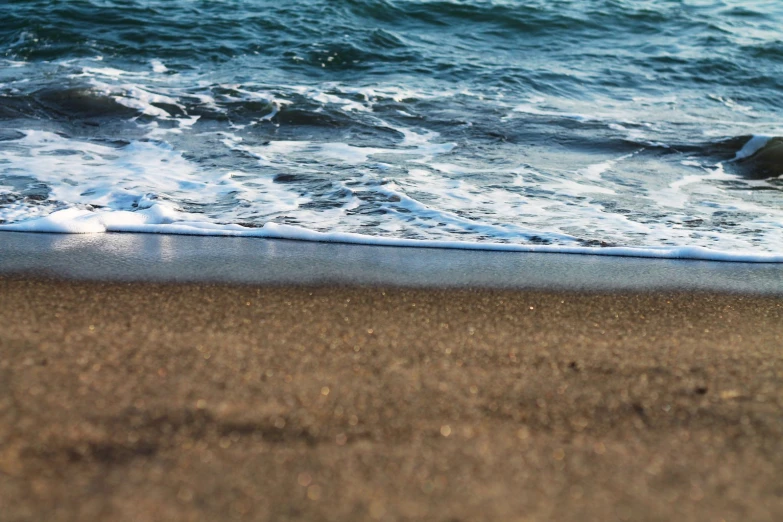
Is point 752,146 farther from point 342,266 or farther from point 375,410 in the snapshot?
point 375,410

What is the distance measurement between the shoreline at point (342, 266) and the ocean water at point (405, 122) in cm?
11

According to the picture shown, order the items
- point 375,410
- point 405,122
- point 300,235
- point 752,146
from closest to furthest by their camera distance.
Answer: point 375,410 < point 300,235 < point 752,146 < point 405,122

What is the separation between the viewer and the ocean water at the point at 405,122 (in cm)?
363

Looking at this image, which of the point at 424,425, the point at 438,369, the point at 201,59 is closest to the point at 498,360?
the point at 438,369

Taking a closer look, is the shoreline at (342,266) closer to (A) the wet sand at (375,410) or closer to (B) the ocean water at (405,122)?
(B) the ocean water at (405,122)

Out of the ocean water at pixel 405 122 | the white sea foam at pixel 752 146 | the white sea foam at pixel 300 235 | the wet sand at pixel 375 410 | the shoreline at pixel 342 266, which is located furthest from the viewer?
the white sea foam at pixel 752 146

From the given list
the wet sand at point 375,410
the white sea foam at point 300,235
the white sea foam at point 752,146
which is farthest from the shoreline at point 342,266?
the white sea foam at point 752,146

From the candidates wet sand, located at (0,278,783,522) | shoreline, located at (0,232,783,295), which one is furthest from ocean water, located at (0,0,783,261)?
wet sand, located at (0,278,783,522)

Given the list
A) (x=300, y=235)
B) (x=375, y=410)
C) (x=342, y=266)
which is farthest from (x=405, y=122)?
(x=375, y=410)

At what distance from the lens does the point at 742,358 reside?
2125 millimetres

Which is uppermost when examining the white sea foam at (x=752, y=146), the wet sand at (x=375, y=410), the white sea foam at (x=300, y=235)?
the wet sand at (x=375, y=410)

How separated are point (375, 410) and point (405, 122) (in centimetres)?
462

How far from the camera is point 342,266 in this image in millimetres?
2928

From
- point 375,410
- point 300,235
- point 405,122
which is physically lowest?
point 405,122
